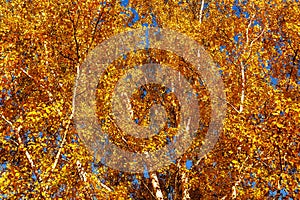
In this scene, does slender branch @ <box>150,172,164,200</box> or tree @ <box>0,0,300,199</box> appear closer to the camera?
tree @ <box>0,0,300,199</box>

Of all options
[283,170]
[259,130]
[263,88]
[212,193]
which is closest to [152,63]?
[263,88]

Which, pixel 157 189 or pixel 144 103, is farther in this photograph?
pixel 144 103

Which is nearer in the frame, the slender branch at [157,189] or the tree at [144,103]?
the tree at [144,103]

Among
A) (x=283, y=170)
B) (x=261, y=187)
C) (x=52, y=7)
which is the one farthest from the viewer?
(x=52, y=7)

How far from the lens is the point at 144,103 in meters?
19.9

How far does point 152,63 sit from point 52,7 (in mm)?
7402

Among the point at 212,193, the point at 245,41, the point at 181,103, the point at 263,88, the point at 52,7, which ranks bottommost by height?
the point at 212,193

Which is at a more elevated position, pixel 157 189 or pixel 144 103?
pixel 144 103

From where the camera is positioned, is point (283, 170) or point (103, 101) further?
point (103, 101)

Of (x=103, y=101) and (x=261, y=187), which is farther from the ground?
(x=103, y=101)

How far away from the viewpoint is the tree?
38.4ft

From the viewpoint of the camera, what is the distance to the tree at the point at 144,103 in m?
11.7

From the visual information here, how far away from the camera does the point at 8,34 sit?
1850 cm

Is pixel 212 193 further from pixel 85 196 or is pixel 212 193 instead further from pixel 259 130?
pixel 85 196
